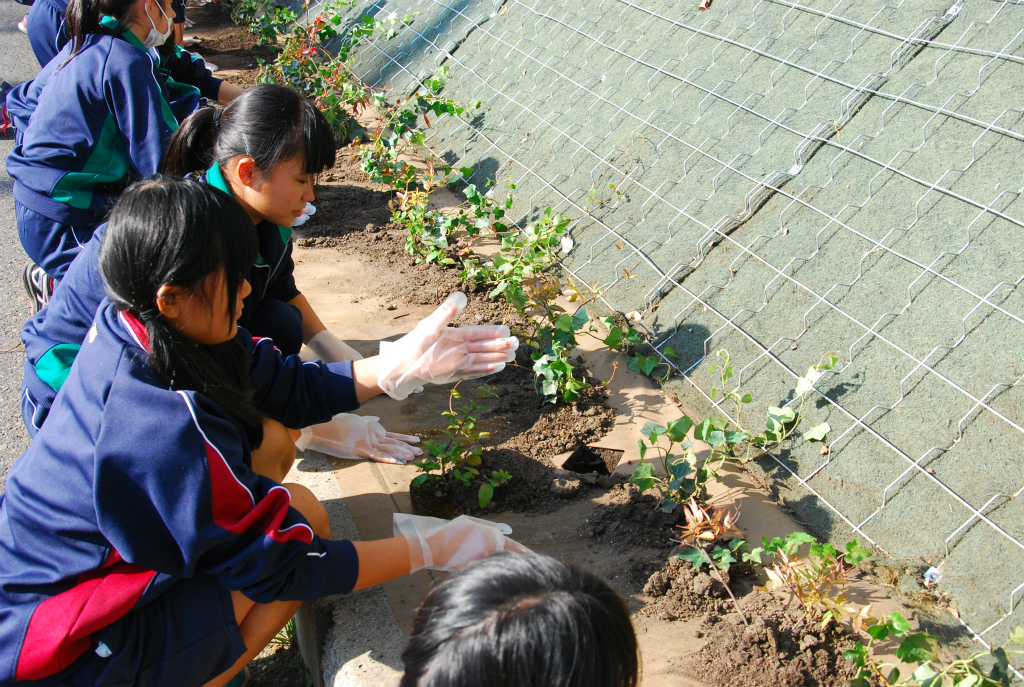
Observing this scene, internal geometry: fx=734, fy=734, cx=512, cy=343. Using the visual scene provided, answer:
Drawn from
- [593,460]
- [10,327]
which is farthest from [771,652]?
[10,327]

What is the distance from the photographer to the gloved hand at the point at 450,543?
1701mm

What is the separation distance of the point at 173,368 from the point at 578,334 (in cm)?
167

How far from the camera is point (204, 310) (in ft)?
4.43

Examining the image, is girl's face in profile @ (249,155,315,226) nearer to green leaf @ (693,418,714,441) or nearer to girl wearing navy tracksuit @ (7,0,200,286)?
girl wearing navy tracksuit @ (7,0,200,286)

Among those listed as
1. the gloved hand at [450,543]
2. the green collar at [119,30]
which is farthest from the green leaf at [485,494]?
the green collar at [119,30]

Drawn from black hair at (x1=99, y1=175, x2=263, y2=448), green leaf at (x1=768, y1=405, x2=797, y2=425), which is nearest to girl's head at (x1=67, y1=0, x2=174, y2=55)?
black hair at (x1=99, y1=175, x2=263, y2=448)

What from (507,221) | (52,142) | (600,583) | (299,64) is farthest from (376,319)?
(299,64)

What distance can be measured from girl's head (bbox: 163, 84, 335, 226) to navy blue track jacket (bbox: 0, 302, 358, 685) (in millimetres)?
712

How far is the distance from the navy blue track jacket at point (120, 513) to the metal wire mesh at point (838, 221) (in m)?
1.50

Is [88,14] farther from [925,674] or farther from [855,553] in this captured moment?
[925,674]

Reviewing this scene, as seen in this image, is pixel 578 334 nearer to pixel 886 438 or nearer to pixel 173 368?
pixel 886 438

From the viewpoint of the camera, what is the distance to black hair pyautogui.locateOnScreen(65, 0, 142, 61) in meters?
2.28

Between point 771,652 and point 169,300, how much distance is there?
1461 millimetres

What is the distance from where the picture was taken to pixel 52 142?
2.23m
